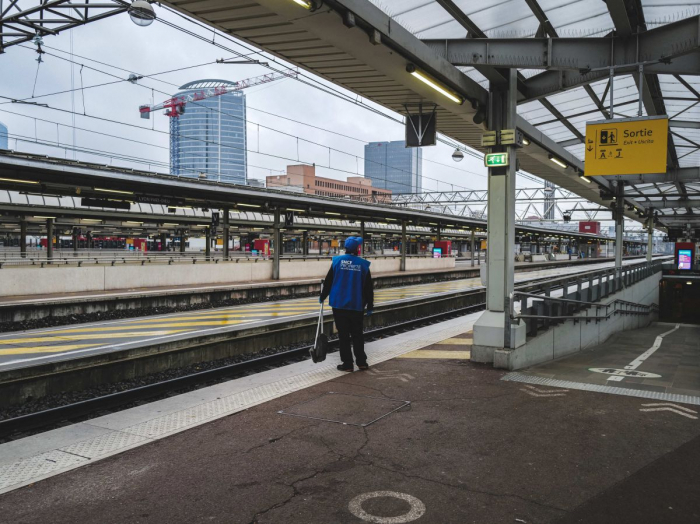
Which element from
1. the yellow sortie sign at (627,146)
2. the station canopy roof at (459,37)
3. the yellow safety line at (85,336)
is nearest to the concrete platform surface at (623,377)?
the yellow sortie sign at (627,146)

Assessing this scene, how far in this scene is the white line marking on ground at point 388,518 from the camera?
10.7ft

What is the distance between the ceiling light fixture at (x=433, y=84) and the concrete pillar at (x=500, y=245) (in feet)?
1.95

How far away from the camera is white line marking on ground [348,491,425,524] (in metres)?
3.27

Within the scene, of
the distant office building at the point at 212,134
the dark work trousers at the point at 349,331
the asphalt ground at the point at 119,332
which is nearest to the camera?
the dark work trousers at the point at 349,331

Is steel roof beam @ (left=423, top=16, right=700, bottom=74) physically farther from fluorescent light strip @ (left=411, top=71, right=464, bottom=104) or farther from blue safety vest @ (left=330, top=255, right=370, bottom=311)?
blue safety vest @ (left=330, top=255, right=370, bottom=311)

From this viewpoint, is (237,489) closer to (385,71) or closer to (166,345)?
(385,71)

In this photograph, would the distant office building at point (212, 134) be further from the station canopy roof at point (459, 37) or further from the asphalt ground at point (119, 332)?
the station canopy roof at point (459, 37)

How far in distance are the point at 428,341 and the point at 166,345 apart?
5.14m

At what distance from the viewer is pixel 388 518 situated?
329cm

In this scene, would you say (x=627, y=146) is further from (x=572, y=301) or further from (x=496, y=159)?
(x=572, y=301)

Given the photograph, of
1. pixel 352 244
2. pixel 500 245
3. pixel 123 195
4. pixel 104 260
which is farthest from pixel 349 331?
pixel 104 260

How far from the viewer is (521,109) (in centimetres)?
1174

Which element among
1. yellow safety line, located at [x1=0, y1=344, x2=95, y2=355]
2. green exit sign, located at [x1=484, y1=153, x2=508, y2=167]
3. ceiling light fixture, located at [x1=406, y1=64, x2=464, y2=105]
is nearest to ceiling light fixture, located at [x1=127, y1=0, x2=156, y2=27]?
ceiling light fixture, located at [x1=406, y1=64, x2=464, y2=105]

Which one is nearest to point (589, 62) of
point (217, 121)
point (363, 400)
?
point (363, 400)
